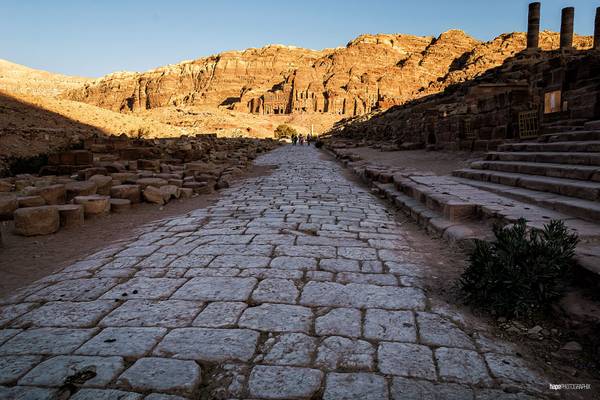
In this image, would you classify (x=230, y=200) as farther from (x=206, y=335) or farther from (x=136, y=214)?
(x=206, y=335)

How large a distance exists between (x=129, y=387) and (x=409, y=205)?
529 centimetres

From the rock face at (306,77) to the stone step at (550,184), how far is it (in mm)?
82426

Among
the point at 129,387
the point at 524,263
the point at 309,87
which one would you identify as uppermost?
the point at 309,87

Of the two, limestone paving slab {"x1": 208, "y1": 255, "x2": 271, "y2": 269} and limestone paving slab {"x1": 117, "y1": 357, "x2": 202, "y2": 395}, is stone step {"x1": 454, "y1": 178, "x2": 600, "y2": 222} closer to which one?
limestone paving slab {"x1": 208, "y1": 255, "x2": 271, "y2": 269}

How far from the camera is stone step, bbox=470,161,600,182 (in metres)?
5.40

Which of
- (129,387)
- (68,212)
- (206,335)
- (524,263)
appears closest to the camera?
(129,387)

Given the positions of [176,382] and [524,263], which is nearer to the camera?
[176,382]

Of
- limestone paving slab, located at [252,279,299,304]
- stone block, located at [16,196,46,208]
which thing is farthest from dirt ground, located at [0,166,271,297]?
limestone paving slab, located at [252,279,299,304]

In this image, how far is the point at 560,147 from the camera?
7340mm

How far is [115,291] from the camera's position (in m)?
3.00

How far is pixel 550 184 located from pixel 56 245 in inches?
269

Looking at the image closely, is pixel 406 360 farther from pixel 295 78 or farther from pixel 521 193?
pixel 295 78

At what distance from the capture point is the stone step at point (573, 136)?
23.3 ft

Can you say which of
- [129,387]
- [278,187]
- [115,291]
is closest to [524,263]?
[129,387]
